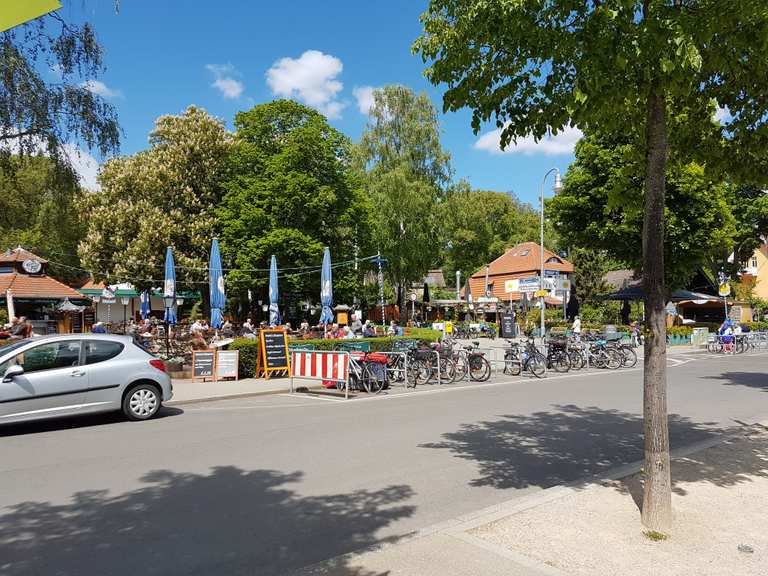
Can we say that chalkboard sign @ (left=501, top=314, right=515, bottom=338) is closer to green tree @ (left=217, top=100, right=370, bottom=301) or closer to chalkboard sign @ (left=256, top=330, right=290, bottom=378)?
green tree @ (left=217, top=100, right=370, bottom=301)

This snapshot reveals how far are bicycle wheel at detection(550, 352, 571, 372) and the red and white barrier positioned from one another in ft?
27.0

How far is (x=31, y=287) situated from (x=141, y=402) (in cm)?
3164

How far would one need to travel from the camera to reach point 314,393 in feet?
45.1

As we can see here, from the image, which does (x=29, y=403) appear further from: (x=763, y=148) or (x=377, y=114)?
(x=377, y=114)

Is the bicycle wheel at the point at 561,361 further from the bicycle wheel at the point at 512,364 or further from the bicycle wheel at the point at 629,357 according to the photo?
the bicycle wheel at the point at 629,357

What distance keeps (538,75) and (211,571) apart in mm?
4620

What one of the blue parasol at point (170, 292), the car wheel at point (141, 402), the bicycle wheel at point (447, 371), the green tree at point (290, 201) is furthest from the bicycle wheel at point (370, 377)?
the green tree at point (290, 201)

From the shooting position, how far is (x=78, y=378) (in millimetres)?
9148

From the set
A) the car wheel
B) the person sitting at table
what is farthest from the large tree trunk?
the person sitting at table

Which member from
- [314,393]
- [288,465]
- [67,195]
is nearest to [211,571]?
[288,465]

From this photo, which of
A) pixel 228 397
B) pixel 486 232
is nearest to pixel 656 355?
pixel 228 397

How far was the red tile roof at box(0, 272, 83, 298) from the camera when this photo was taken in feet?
115

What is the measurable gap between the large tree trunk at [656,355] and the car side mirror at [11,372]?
8.49m

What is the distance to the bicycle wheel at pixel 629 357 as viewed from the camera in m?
20.4
